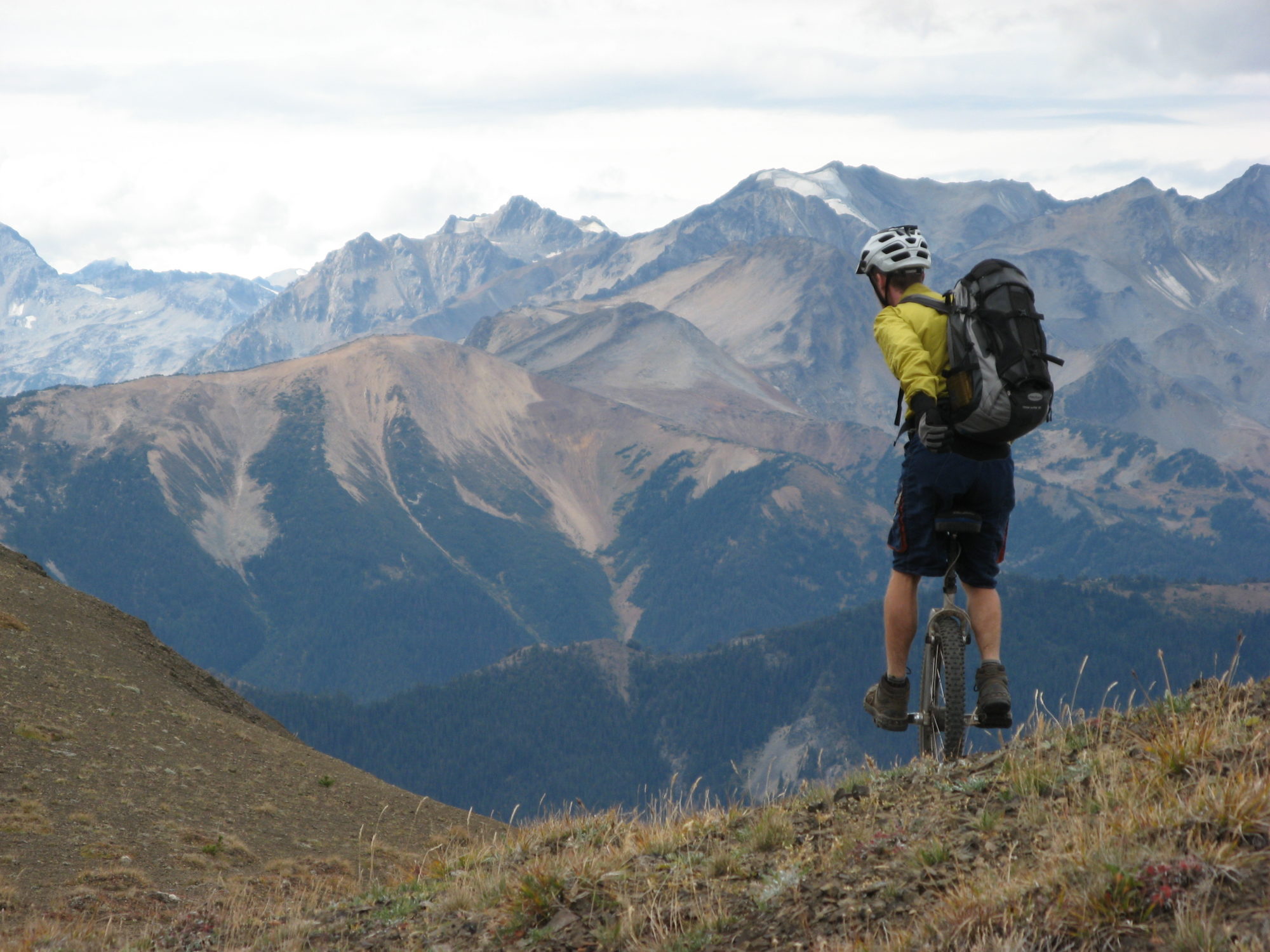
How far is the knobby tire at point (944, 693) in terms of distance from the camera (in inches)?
341

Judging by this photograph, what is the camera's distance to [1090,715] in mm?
8508

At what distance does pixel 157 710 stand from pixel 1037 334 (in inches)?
755

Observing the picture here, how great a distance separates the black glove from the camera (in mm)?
7940

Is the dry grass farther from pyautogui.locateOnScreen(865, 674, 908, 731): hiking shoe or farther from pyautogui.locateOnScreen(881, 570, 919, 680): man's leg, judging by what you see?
pyautogui.locateOnScreen(881, 570, 919, 680): man's leg

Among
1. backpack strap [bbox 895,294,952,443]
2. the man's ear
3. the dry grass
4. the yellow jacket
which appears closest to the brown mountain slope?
the dry grass

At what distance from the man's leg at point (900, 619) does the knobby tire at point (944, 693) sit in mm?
213

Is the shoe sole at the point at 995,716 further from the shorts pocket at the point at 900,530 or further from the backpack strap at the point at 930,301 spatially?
the backpack strap at the point at 930,301

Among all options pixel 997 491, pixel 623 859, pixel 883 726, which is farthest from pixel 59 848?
pixel 997 491

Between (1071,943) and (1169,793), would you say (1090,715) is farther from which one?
(1071,943)

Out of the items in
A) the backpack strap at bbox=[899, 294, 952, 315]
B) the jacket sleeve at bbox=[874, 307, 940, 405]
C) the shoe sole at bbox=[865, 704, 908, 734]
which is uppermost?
the backpack strap at bbox=[899, 294, 952, 315]

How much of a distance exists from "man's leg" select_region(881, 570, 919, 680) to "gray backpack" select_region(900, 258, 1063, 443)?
136 centimetres

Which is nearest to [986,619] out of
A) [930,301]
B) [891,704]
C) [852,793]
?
[891,704]

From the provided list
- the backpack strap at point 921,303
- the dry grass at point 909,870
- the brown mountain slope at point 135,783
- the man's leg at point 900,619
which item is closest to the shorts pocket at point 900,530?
the man's leg at point 900,619

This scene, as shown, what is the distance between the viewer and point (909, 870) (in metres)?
6.10
